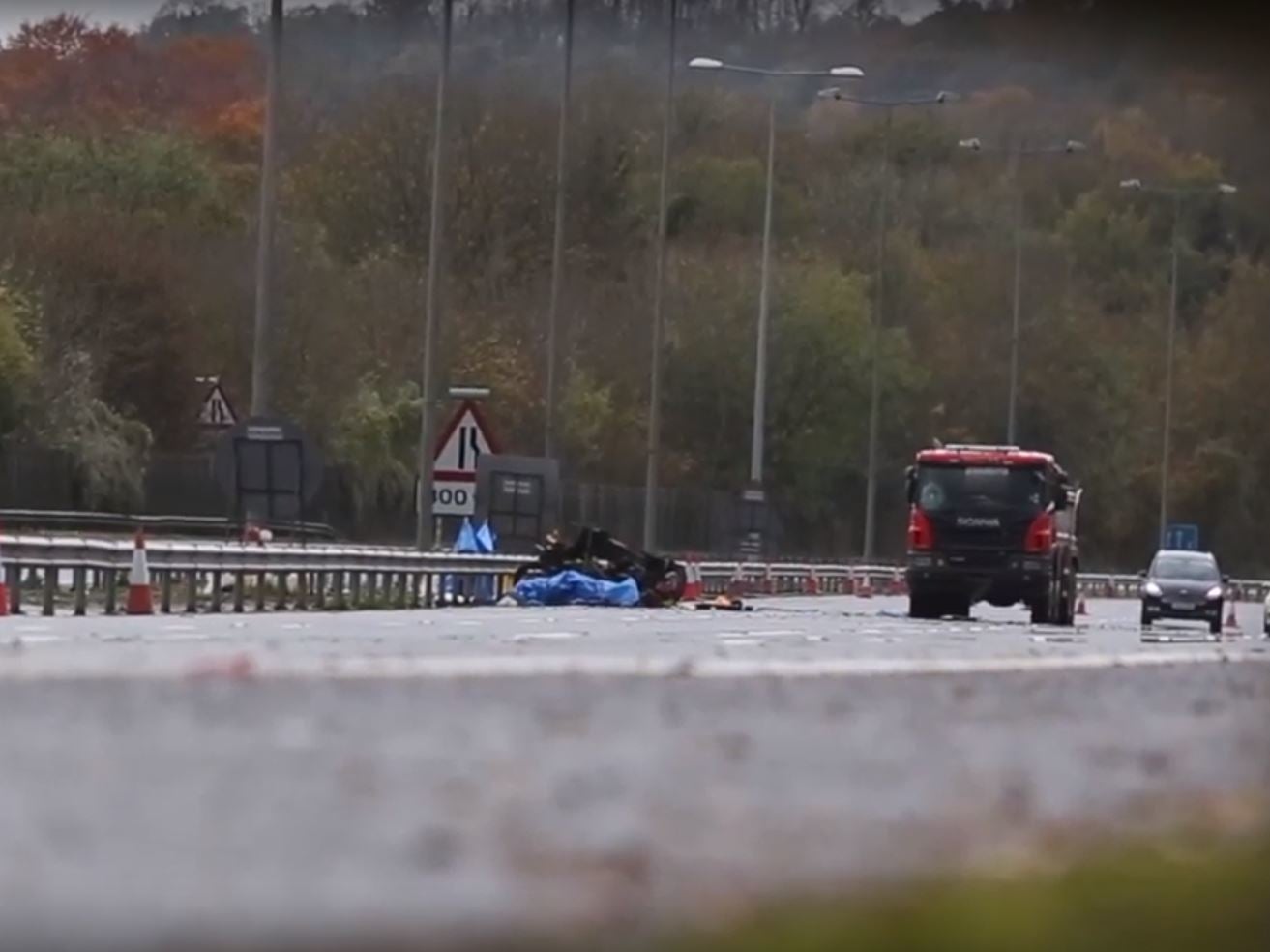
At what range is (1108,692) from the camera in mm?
16625

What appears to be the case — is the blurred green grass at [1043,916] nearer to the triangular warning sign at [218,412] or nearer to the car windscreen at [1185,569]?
the triangular warning sign at [218,412]

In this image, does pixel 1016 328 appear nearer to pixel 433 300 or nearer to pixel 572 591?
pixel 433 300

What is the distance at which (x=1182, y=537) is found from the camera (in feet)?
309

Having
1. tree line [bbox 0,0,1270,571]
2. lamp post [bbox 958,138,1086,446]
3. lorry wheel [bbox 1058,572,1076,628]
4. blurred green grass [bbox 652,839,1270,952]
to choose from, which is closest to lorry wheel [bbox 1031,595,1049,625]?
lorry wheel [bbox 1058,572,1076,628]

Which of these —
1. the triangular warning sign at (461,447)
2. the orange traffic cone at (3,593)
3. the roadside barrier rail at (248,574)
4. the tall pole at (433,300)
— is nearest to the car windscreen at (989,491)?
the roadside barrier rail at (248,574)

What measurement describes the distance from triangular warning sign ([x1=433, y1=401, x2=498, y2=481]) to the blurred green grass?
130 feet

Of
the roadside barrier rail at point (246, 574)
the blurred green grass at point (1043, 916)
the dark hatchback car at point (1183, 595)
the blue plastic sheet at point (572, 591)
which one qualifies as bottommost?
the dark hatchback car at point (1183, 595)

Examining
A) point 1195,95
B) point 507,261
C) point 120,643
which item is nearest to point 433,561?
point 1195,95

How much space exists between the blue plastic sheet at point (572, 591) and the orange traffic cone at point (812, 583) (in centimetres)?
2556

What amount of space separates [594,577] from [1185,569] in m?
14.8

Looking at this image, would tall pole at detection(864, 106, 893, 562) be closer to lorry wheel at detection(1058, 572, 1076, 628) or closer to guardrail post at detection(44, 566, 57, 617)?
lorry wheel at detection(1058, 572, 1076, 628)

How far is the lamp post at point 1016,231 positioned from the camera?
69.2 m

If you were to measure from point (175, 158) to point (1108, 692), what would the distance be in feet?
252

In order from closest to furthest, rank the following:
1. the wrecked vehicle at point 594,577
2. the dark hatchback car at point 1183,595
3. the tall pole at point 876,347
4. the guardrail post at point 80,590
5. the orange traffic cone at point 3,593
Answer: the orange traffic cone at point 3,593, the guardrail post at point 80,590, the wrecked vehicle at point 594,577, the dark hatchback car at point 1183,595, the tall pole at point 876,347
